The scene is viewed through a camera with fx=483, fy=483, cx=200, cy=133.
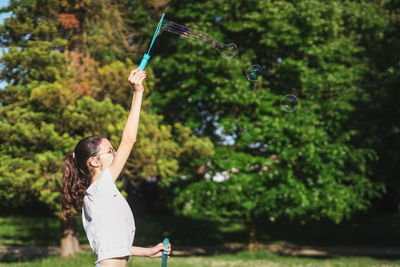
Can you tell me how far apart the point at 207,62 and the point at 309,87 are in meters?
3.17

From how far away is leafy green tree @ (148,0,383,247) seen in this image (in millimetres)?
13531

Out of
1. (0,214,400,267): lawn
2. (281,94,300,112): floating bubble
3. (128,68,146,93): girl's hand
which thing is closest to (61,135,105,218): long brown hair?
(128,68,146,93): girl's hand

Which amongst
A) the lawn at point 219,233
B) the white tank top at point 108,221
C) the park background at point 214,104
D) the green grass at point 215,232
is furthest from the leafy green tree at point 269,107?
the white tank top at point 108,221

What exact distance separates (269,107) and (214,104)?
65.8 inches

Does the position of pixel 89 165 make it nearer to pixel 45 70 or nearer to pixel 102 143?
pixel 102 143

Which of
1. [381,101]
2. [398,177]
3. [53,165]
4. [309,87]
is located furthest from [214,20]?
[398,177]

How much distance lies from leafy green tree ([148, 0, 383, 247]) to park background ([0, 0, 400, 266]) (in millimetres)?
45

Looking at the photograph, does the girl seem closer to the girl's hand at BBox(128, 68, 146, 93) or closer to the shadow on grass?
the girl's hand at BBox(128, 68, 146, 93)

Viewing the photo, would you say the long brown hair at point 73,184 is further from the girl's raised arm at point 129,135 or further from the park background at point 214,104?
the park background at point 214,104

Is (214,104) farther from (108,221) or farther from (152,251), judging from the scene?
(108,221)

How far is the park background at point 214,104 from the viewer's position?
33.8 feet

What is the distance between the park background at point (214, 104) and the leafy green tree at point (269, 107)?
4cm

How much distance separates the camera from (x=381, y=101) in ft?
50.6

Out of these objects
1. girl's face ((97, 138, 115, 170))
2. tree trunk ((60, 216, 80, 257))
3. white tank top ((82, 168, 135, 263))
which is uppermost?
girl's face ((97, 138, 115, 170))
